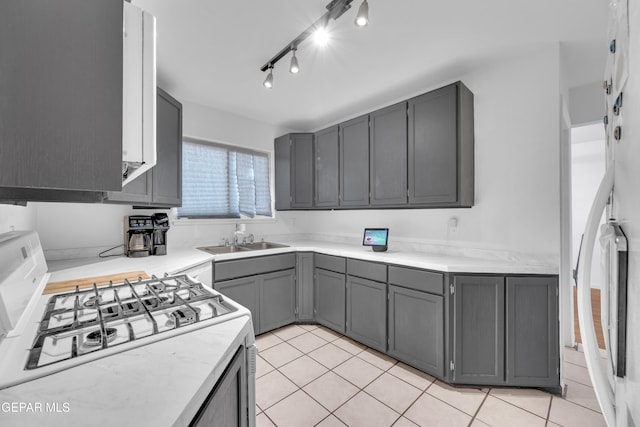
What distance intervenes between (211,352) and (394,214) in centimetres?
246

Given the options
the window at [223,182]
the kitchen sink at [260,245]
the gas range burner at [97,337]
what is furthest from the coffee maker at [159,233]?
the gas range burner at [97,337]

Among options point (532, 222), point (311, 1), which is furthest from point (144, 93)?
point (532, 222)

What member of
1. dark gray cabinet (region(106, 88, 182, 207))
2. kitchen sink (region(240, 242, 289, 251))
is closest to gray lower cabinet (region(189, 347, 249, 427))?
dark gray cabinet (region(106, 88, 182, 207))

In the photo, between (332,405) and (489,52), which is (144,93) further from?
(489,52)

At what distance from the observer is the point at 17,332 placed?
2.61 feet

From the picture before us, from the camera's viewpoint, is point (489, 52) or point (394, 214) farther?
point (394, 214)

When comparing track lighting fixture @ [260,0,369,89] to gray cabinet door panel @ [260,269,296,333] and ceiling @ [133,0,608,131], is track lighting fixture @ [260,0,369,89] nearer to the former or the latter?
ceiling @ [133,0,608,131]

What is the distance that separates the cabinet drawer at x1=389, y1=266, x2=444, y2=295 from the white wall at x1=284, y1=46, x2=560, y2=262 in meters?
0.59

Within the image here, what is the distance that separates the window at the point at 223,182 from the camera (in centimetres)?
292

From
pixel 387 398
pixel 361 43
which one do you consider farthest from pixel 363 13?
pixel 387 398

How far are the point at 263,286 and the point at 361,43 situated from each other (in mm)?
2270

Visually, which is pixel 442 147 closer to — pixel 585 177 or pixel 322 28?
pixel 322 28

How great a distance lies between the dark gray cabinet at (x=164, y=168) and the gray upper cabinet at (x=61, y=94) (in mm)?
1501

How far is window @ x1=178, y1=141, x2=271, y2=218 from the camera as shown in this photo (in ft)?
9.59
